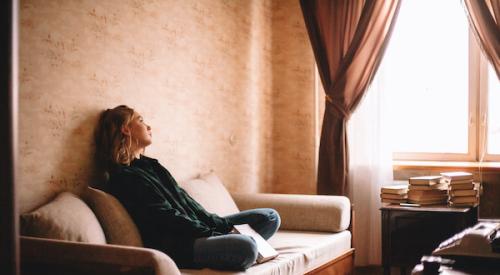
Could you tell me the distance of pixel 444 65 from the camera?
4.18 m

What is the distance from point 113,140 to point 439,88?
8.32 feet

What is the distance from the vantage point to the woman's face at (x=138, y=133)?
2.75 m

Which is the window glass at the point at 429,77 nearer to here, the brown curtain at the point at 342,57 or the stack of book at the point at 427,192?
the brown curtain at the point at 342,57

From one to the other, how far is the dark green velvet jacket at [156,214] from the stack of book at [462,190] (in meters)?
1.61

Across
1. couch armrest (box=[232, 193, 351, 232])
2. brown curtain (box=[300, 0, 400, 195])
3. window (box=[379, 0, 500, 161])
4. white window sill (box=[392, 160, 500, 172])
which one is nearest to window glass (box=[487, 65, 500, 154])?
window (box=[379, 0, 500, 161])

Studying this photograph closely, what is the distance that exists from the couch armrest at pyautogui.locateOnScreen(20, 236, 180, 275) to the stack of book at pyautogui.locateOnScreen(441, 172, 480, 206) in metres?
2.11

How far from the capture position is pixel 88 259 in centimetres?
196

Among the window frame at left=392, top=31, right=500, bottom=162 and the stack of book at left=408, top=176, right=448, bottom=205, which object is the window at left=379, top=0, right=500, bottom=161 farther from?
the stack of book at left=408, top=176, right=448, bottom=205

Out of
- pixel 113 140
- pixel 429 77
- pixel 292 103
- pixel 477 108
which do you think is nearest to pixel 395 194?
pixel 477 108

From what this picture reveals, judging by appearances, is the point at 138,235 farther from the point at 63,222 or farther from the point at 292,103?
the point at 292,103

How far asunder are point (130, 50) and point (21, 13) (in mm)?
738

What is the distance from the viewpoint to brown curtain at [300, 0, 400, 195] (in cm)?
406

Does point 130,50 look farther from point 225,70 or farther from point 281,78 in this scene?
point 281,78

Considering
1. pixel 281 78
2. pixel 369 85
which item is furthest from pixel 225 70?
pixel 369 85
